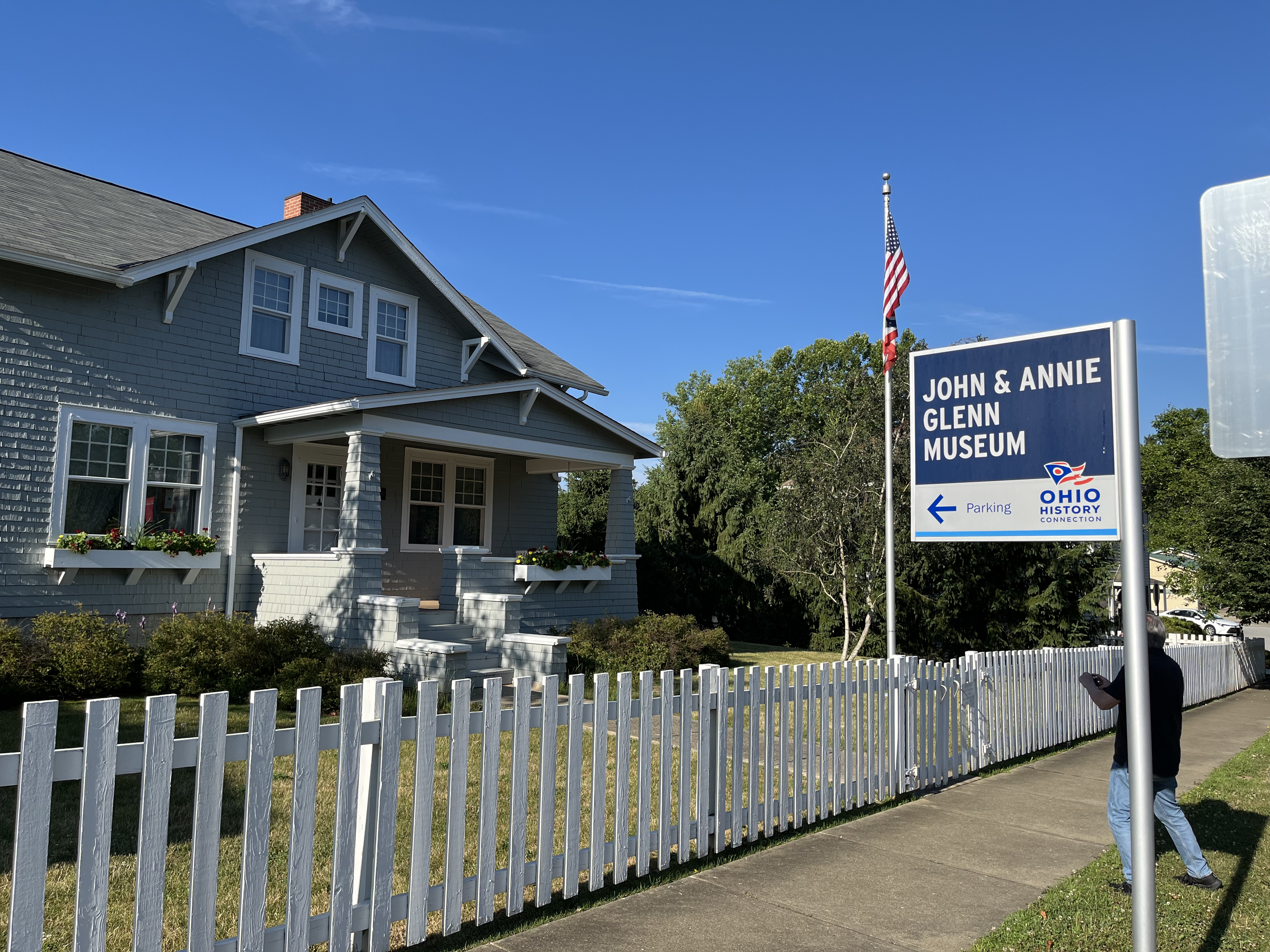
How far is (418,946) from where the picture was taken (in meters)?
A: 4.25

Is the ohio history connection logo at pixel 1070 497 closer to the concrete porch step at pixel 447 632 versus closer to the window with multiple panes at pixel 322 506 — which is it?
the concrete porch step at pixel 447 632

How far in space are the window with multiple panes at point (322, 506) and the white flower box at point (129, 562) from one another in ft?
5.92

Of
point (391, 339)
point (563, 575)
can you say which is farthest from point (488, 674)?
point (391, 339)

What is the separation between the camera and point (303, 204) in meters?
16.9

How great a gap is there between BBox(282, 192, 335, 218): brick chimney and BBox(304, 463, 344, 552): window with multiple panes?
5072mm

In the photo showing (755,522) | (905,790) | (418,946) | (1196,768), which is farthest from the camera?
(755,522)

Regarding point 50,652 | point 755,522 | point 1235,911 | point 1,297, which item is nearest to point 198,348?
point 1,297

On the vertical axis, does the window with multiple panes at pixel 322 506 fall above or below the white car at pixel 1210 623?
above

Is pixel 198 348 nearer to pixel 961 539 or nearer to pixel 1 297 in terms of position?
pixel 1 297

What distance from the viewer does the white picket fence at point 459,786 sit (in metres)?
3.17

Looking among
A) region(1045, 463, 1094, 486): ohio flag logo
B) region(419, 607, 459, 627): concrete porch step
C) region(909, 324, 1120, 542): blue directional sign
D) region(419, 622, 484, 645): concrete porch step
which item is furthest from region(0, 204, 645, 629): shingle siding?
region(1045, 463, 1094, 486): ohio flag logo

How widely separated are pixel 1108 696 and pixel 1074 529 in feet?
6.19

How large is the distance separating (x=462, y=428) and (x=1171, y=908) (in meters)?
11.4

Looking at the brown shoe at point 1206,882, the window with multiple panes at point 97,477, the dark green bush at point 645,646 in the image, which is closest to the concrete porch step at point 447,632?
the dark green bush at point 645,646
